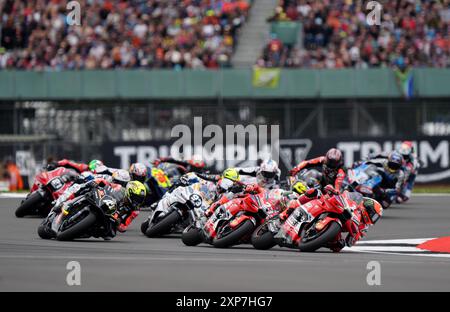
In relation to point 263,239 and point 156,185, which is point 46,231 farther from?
point 156,185

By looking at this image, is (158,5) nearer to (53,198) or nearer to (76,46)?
(76,46)

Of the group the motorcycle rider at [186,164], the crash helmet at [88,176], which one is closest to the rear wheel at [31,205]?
the crash helmet at [88,176]

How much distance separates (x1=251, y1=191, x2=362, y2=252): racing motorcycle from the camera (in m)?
13.7

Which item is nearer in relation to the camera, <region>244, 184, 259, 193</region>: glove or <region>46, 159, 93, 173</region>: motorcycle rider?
<region>244, 184, 259, 193</region>: glove

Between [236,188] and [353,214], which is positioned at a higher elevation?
[236,188]

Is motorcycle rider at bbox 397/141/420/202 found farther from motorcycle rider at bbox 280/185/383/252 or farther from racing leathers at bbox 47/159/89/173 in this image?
motorcycle rider at bbox 280/185/383/252

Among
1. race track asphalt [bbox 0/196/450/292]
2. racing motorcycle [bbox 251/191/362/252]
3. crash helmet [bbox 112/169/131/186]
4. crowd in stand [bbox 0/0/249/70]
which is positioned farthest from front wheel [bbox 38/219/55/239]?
crowd in stand [bbox 0/0/249/70]

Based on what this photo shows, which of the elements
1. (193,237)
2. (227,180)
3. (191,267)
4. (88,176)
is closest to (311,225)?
(227,180)

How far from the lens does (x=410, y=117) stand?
104 feet

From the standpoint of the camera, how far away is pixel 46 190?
65.8 ft

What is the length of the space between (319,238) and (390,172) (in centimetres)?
906

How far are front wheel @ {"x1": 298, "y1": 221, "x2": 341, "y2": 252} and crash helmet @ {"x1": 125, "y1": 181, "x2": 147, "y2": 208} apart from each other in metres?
2.91
